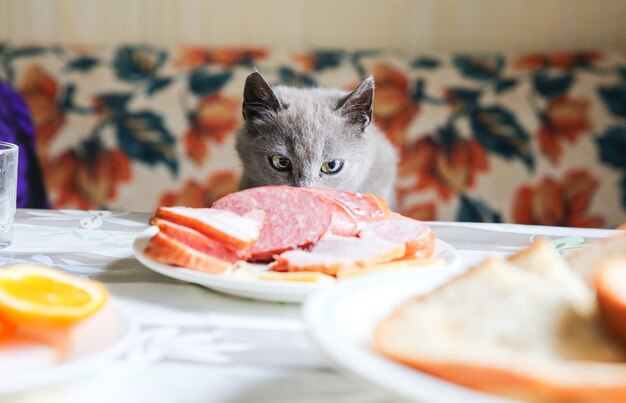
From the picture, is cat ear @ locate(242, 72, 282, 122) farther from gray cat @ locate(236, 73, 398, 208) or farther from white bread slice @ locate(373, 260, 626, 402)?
white bread slice @ locate(373, 260, 626, 402)

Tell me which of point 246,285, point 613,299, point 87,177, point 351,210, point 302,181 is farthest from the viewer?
point 87,177

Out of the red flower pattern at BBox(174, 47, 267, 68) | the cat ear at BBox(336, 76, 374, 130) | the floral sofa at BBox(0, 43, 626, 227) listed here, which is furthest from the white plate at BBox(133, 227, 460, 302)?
the red flower pattern at BBox(174, 47, 267, 68)

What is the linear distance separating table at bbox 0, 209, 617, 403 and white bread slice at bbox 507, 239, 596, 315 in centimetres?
15

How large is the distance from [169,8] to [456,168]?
1.24 m

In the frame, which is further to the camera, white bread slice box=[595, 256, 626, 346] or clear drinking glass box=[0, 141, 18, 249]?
clear drinking glass box=[0, 141, 18, 249]

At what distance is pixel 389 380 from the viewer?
39cm

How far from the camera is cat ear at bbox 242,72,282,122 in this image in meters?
1.39

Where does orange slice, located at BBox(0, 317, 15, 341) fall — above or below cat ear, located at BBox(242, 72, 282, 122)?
below

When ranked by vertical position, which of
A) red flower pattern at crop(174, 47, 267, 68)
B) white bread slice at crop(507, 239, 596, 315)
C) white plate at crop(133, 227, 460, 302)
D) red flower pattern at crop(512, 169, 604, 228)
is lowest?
red flower pattern at crop(512, 169, 604, 228)

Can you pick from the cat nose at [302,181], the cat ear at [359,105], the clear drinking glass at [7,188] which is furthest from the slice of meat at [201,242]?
the cat ear at [359,105]

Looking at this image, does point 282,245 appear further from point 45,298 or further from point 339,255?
point 45,298

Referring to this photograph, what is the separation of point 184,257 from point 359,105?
31.8 inches

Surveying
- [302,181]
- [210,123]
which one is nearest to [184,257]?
[302,181]

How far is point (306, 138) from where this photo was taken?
4.55 feet
